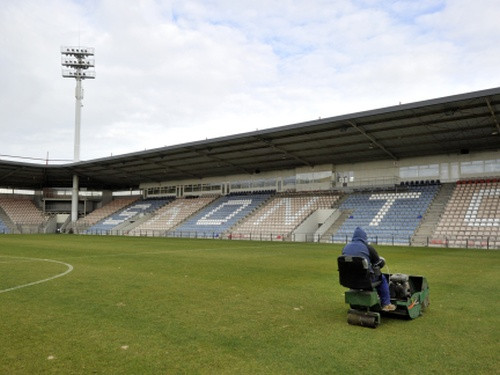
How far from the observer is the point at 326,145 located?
34.6 metres

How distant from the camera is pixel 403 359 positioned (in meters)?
4.52

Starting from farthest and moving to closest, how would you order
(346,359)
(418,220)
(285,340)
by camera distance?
(418,220), (285,340), (346,359)

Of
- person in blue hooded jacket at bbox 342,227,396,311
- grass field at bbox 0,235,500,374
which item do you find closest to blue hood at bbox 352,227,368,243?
person in blue hooded jacket at bbox 342,227,396,311

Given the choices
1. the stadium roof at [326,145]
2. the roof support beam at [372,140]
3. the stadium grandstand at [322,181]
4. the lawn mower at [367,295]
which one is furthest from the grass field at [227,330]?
the roof support beam at [372,140]

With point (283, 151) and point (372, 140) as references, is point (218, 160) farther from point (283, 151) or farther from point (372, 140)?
point (372, 140)

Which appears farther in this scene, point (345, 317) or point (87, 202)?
point (87, 202)

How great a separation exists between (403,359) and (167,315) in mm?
3733

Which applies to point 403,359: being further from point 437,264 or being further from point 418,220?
point 418,220

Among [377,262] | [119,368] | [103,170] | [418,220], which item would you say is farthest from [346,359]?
[103,170]

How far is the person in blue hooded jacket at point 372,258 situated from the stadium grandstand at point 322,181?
20.3 meters

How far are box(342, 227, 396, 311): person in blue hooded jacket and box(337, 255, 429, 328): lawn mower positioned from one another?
0.10 m

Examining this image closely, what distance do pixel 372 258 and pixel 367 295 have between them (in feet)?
1.83

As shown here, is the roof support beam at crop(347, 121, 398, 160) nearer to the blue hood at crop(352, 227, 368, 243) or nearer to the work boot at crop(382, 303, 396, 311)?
the blue hood at crop(352, 227, 368, 243)

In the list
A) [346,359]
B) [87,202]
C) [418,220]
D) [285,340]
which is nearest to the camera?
[346,359]
